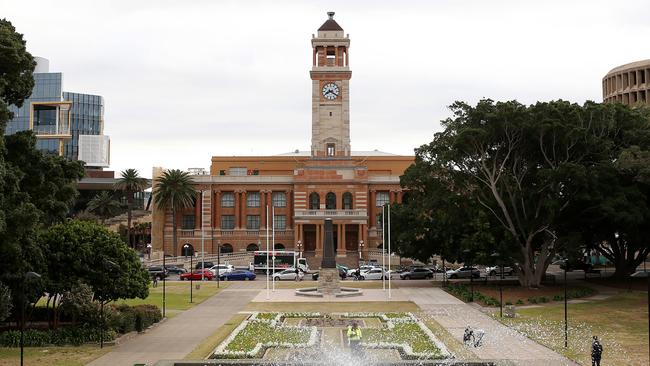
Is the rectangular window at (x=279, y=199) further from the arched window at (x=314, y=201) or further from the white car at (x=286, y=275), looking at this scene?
the white car at (x=286, y=275)

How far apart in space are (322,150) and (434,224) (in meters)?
40.8

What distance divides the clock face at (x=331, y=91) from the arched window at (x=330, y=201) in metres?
14.2

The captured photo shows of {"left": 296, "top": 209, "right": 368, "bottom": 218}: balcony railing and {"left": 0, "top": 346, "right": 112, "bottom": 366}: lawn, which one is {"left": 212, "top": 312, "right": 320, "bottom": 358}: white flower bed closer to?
{"left": 0, "top": 346, "right": 112, "bottom": 366}: lawn

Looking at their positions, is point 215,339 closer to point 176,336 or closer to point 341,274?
point 176,336

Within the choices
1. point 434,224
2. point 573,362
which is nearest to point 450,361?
point 573,362

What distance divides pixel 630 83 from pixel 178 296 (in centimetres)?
9084

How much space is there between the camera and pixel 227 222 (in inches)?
4173

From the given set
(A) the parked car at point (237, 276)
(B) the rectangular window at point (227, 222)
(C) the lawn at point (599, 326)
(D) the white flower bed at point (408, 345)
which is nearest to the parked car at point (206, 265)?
(A) the parked car at point (237, 276)

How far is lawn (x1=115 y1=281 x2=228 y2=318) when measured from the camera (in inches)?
2034

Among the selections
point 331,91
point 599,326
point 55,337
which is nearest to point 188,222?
point 331,91

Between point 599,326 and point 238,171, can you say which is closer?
point 599,326

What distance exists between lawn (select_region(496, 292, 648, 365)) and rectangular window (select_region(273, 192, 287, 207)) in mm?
58716

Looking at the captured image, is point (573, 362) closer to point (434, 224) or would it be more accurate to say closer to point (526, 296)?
point (526, 296)

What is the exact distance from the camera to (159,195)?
3930 inches
